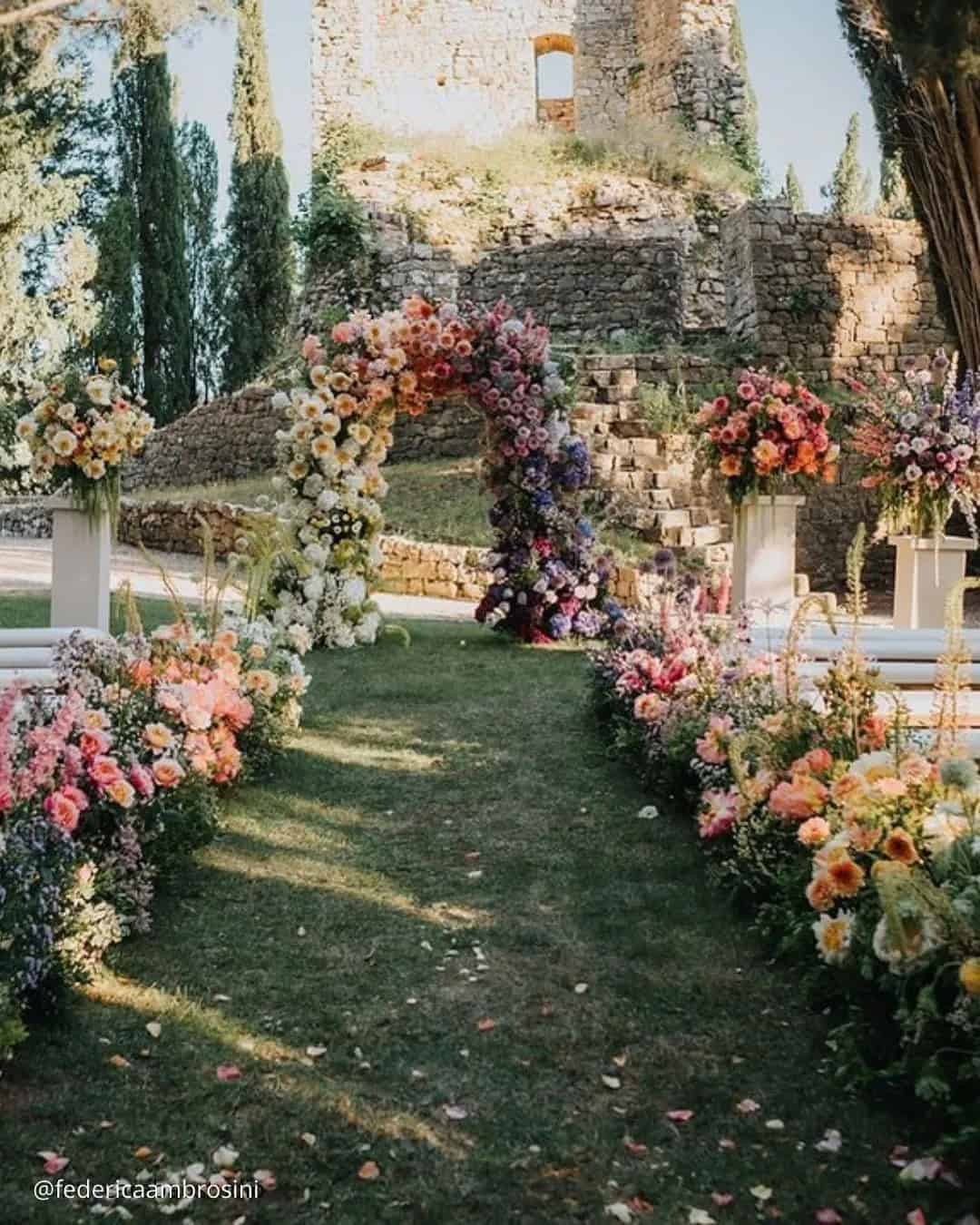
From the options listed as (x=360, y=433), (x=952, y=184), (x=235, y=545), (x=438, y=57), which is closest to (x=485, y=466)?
(x=360, y=433)

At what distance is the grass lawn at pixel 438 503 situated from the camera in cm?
1259

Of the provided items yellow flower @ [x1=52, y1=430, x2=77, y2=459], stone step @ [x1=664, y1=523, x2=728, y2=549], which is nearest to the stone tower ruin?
stone step @ [x1=664, y1=523, x2=728, y2=549]

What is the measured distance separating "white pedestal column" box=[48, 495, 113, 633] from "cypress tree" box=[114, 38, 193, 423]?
16.1m

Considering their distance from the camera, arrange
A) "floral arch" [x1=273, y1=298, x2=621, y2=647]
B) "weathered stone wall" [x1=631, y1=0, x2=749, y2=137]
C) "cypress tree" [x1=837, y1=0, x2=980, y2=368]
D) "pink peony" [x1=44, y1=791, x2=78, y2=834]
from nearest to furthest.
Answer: "pink peony" [x1=44, y1=791, x2=78, y2=834]
"floral arch" [x1=273, y1=298, x2=621, y2=647]
"cypress tree" [x1=837, y1=0, x2=980, y2=368]
"weathered stone wall" [x1=631, y1=0, x2=749, y2=137]

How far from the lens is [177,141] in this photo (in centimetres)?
2366

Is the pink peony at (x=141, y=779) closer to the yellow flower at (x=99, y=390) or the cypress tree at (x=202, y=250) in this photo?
the yellow flower at (x=99, y=390)

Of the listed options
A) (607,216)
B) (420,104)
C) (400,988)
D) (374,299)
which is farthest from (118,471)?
(420,104)

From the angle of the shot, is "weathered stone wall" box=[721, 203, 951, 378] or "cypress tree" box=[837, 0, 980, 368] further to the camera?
"weathered stone wall" box=[721, 203, 951, 378]

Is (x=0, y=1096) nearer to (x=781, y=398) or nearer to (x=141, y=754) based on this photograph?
(x=141, y=754)

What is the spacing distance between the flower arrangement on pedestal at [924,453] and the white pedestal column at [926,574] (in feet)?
0.27

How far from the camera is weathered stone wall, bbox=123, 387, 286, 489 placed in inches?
674

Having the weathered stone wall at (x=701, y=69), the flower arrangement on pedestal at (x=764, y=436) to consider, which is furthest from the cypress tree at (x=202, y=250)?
the flower arrangement on pedestal at (x=764, y=436)

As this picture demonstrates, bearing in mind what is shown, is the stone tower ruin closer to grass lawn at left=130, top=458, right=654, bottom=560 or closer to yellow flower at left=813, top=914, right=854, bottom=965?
grass lawn at left=130, top=458, right=654, bottom=560

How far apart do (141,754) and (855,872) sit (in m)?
2.04
